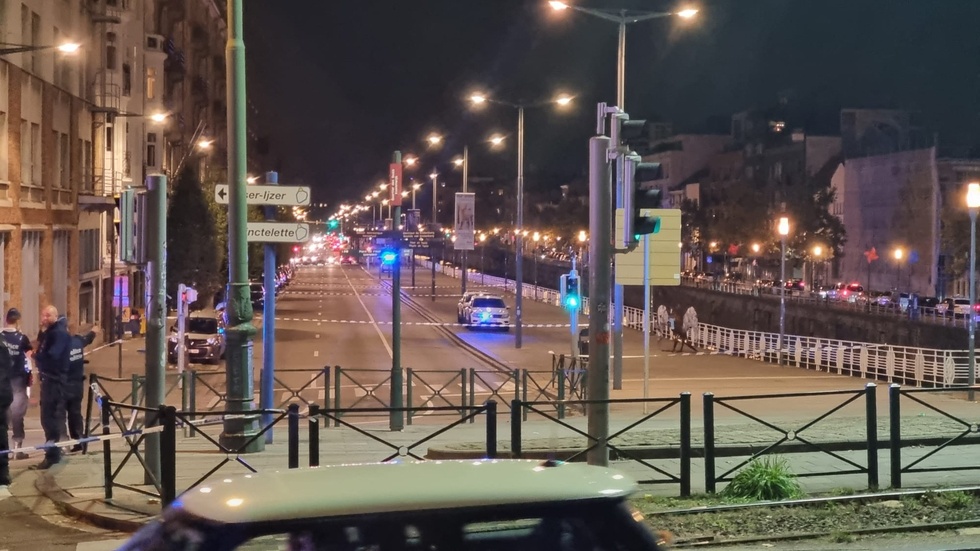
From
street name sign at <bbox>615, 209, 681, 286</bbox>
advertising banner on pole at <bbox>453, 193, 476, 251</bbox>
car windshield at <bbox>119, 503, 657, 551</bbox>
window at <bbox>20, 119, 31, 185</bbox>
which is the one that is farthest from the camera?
advertising banner on pole at <bbox>453, 193, 476, 251</bbox>

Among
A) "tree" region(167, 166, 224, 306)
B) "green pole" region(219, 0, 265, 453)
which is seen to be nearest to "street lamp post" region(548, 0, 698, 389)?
"green pole" region(219, 0, 265, 453)

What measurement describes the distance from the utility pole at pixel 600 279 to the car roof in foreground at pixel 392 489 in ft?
17.6

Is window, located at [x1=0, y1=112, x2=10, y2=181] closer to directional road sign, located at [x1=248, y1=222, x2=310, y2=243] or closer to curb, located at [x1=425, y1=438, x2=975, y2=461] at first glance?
directional road sign, located at [x1=248, y1=222, x2=310, y2=243]

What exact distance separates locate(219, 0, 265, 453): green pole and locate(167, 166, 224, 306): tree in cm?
3478

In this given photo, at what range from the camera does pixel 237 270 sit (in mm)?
13422

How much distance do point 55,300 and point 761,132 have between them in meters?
92.6

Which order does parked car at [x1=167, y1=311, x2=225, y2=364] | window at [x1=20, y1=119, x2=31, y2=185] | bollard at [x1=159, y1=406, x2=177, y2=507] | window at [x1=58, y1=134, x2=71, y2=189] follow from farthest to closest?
window at [x1=58, y1=134, x2=71, y2=189], parked car at [x1=167, y1=311, x2=225, y2=364], window at [x1=20, y1=119, x2=31, y2=185], bollard at [x1=159, y1=406, x2=177, y2=507]

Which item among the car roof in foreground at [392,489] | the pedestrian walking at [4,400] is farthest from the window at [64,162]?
the car roof in foreground at [392,489]

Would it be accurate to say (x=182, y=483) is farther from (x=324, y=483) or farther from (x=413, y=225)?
(x=413, y=225)

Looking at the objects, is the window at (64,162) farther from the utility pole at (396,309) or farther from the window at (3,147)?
the utility pole at (396,309)

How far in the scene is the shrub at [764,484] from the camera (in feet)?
36.1

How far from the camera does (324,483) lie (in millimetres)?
4582

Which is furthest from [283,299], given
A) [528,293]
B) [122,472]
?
[122,472]

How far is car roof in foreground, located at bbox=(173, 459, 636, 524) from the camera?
4.32m
